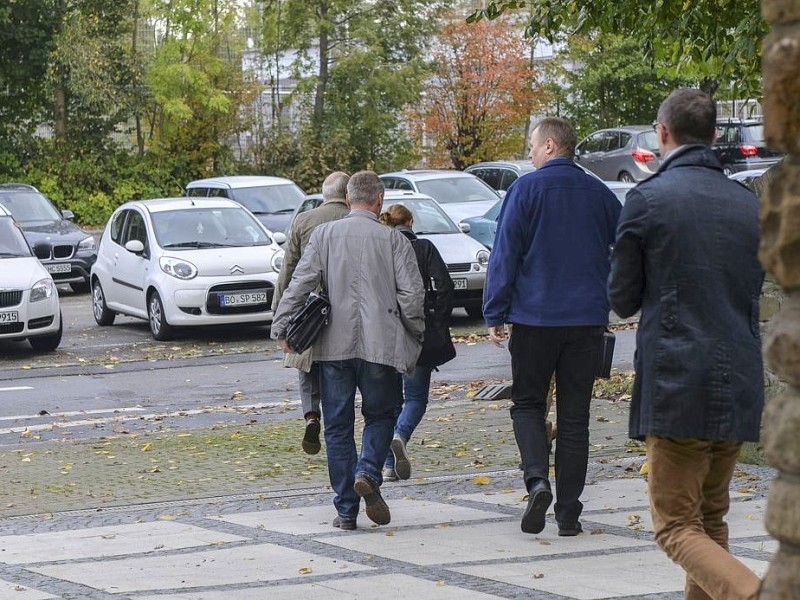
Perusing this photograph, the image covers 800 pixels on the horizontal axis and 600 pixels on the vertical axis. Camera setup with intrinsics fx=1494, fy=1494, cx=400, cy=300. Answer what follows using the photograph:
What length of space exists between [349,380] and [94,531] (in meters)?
1.59

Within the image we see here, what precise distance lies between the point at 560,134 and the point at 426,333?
77.5 inches

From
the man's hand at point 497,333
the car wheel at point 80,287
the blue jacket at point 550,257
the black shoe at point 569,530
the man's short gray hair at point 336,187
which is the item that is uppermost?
the man's short gray hair at point 336,187

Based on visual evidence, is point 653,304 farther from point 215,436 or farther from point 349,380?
point 215,436

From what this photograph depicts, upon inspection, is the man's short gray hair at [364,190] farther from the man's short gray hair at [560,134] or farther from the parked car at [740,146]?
the parked car at [740,146]

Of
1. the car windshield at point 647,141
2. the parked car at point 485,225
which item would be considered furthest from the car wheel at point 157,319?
the car windshield at point 647,141

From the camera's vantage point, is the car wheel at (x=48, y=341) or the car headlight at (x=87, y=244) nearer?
the car wheel at (x=48, y=341)

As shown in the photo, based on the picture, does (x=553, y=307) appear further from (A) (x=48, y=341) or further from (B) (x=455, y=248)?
(B) (x=455, y=248)

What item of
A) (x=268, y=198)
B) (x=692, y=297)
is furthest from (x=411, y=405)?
(x=268, y=198)

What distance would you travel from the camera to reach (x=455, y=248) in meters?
19.3

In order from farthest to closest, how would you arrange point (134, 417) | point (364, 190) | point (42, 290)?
point (42, 290) < point (134, 417) < point (364, 190)

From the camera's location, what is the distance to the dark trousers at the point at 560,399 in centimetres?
713

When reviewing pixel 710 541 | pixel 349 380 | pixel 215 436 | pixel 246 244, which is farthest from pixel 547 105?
pixel 710 541

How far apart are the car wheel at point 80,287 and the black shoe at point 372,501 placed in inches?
744

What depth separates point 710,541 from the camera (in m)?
4.87
